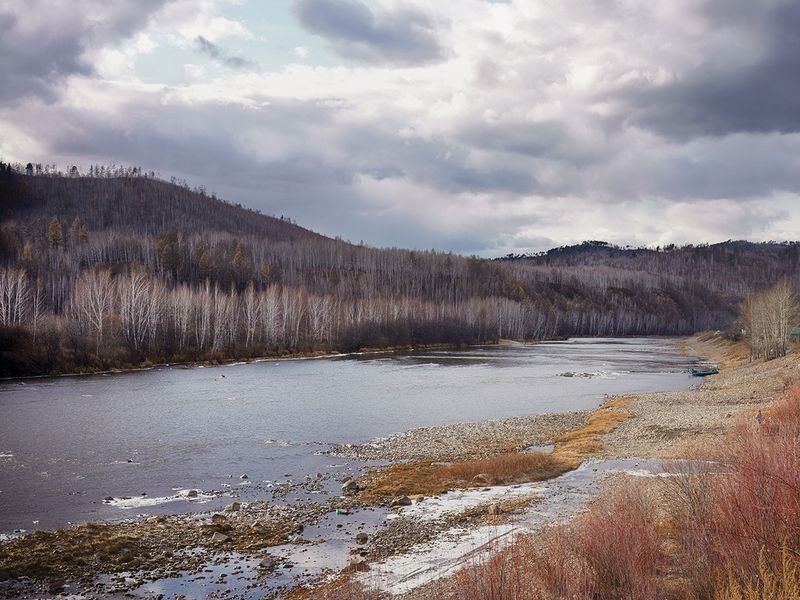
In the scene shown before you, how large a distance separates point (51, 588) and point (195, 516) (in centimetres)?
566

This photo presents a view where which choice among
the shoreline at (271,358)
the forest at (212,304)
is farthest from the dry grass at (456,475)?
the forest at (212,304)

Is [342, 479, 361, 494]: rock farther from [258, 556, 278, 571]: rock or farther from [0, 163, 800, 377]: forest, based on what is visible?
[0, 163, 800, 377]: forest

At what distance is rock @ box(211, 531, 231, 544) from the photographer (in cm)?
1786

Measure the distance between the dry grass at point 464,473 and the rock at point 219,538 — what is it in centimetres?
534

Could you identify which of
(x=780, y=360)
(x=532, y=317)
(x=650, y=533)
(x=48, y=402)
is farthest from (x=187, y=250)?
(x=650, y=533)

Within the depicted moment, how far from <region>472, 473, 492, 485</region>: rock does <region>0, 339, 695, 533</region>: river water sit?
5683mm

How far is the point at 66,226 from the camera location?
180625 millimetres

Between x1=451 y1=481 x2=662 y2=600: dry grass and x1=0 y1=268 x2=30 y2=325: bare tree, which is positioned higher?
x1=0 y1=268 x2=30 y2=325: bare tree

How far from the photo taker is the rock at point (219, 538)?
17.9m

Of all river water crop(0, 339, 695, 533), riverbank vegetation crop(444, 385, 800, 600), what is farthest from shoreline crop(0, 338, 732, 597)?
riverbank vegetation crop(444, 385, 800, 600)

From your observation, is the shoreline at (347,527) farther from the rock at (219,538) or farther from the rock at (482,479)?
the rock at (482,479)

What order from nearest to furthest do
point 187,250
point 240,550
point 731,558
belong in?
point 731,558 < point 240,550 < point 187,250

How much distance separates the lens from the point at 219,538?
59.0ft

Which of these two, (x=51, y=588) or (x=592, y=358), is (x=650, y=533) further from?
(x=592, y=358)
